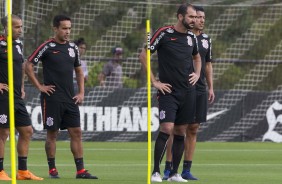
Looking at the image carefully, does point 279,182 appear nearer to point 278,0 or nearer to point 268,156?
point 268,156

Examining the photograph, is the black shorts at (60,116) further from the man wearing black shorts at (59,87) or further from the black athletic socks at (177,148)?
the black athletic socks at (177,148)

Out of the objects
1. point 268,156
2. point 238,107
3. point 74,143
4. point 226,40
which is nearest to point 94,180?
point 74,143

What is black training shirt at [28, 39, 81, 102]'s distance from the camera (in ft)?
47.3

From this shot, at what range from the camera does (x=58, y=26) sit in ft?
47.1

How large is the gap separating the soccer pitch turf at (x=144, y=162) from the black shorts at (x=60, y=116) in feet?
2.37

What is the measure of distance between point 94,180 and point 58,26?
85.9 inches

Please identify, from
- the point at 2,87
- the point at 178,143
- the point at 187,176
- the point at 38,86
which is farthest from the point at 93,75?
the point at 2,87

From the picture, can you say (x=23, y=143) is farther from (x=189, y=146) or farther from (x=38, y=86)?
(x=189, y=146)

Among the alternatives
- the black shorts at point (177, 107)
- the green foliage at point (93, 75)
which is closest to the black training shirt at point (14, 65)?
the black shorts at point (177, 107)

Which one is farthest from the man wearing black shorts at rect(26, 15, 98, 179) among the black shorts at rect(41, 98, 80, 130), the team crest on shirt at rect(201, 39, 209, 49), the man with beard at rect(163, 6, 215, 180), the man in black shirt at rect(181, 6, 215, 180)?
the team crest on shirt at rect(201, 39, 209, 49)

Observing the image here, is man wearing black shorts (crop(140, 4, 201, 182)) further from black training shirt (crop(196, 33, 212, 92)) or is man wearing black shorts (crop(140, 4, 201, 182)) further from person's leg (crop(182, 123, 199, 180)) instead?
black training shirt (crop(196, 33, 212, 92))

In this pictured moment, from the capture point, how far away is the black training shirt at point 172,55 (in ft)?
45.3

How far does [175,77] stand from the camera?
543 inches

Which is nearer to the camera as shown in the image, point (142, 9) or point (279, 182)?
point (279, 182)
